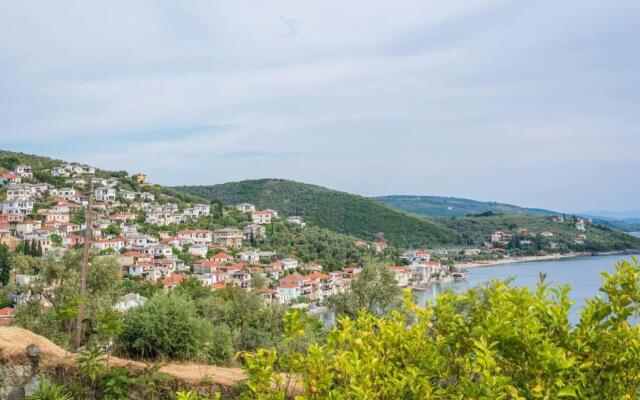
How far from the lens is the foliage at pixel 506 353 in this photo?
7.43 feet

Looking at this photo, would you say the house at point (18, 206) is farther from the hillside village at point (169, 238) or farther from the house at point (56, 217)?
the house at point (56, 217)

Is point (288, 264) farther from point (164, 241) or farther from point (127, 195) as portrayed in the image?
Result: point (127, 195)

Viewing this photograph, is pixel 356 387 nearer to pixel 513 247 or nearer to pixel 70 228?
pixel 70 228

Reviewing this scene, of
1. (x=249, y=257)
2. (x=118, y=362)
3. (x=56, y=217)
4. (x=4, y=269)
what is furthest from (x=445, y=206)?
(x=118, y=362)

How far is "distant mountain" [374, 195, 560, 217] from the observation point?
171900mm

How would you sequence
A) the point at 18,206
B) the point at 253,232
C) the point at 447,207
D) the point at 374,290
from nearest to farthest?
the point at 374,290, the point at 18,206, the point at 253,232, the point at 447,207

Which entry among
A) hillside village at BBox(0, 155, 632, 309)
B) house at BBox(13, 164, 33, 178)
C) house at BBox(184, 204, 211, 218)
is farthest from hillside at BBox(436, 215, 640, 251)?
house at BBox(13, 164, 33, 178)

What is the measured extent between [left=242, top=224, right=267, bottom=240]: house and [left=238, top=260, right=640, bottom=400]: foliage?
60781 mm

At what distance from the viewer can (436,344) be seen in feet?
9.61

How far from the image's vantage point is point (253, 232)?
64.3 m

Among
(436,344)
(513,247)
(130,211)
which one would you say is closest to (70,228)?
(130,211)

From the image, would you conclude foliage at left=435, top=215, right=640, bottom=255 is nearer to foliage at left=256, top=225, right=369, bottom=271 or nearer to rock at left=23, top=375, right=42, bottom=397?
foliage at left=256, top=225, right=369, bottom=271

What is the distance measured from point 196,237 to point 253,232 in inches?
368

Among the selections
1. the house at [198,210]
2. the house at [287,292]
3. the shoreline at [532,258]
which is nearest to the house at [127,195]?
the house at [198,210]
